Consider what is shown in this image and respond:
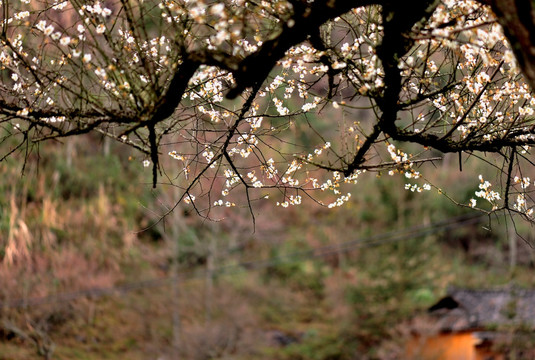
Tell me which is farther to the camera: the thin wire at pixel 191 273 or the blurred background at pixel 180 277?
the blurred background at pixel 180 277

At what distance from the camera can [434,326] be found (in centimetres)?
1644

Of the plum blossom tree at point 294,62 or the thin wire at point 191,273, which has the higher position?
the plum blossom tree at point 294,62

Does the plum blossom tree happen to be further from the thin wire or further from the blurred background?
the blurred background

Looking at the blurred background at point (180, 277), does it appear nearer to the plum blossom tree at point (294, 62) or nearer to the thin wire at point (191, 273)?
the thin wire at point (191, 273)

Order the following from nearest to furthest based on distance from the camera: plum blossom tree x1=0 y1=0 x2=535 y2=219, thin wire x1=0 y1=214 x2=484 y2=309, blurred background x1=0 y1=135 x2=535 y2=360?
plum blossom tree x1=0 y1=0 x2=535 y2=219 < thin wire x1=0 y1=214 x2=484 y2=309 < blurred background x1=0 y1=135 x2=535 y2=360

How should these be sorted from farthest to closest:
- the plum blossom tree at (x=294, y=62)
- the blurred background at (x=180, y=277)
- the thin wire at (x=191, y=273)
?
the blurred background at (x=180, y=277)
the thin wire at (x=191, y=273)
the plum blossom tree at (x=294, y=62)

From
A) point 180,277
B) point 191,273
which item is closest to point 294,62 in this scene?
point 180,277

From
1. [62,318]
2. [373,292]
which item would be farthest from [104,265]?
[373,292]


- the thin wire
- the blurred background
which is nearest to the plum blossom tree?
the thin wire

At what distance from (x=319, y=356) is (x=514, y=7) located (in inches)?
702

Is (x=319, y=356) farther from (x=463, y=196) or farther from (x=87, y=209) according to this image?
(x=463, y=196)

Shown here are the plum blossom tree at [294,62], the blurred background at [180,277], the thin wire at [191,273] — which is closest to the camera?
the plum blossom tree at [294,62]

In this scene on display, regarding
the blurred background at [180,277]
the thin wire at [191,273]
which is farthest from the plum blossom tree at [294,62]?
the blurred background at [180,277]

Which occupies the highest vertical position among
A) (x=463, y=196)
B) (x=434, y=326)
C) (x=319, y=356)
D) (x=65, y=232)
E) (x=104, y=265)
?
(x=463, y=196)
